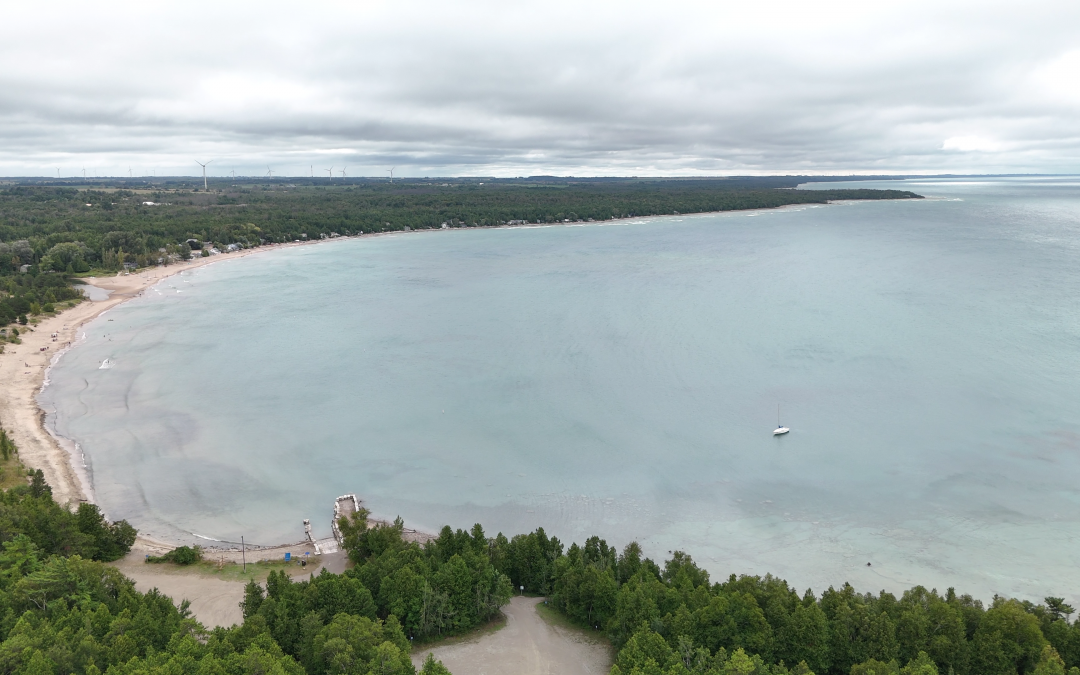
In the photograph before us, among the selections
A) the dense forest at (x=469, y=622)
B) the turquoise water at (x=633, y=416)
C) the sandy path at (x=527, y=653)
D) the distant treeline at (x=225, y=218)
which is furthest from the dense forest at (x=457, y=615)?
the distant treeline at (x=225, y=218)

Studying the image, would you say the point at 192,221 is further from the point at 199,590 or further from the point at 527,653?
the point at 527,653

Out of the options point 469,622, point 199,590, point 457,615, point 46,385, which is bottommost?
point 199,590

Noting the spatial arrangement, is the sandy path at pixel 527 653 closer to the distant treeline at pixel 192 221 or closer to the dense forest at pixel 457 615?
the dense forest at pixel 457 615

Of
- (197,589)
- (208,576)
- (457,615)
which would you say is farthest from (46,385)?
(457,615)

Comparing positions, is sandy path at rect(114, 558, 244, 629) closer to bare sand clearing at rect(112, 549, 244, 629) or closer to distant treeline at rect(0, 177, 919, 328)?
bare sand clearing at rect(112, 549, 244, 629)

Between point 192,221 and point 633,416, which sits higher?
point 192,221

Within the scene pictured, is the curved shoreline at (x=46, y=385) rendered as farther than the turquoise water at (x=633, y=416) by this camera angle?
Yes
